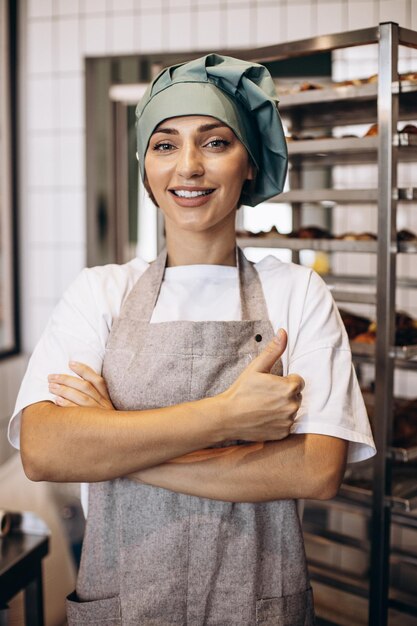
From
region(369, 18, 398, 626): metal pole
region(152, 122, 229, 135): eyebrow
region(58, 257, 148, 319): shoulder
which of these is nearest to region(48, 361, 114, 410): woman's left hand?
region(58, 257, 148, 319): shoulder

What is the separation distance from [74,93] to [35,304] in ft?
4.01

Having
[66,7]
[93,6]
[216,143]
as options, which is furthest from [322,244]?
[66,7]

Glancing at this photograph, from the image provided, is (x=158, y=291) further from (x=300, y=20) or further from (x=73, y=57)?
(x=73, y=57)

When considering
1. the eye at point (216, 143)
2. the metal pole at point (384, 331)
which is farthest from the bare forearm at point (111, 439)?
the metal pole at point (384, 331)

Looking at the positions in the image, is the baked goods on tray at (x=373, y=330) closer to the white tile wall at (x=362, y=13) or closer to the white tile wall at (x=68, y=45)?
the white tile wall at (x=362, y=13)

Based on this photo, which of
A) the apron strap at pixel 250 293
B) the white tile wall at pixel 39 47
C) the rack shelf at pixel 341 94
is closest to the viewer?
the apron strap at pixel 250 293

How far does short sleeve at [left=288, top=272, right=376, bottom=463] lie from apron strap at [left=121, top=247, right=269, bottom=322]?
10cm

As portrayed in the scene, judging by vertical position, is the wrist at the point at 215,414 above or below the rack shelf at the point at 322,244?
below

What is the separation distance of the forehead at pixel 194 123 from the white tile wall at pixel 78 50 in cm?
256

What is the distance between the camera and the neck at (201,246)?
1404 mm

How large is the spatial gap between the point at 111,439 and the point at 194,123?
1.92 ft

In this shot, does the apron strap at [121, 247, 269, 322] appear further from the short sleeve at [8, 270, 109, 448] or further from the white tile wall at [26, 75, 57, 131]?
the white tile wall at [26, 75, 57, 131]

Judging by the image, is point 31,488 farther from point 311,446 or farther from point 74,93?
point 74,93

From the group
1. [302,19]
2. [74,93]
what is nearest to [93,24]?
[74,93]
